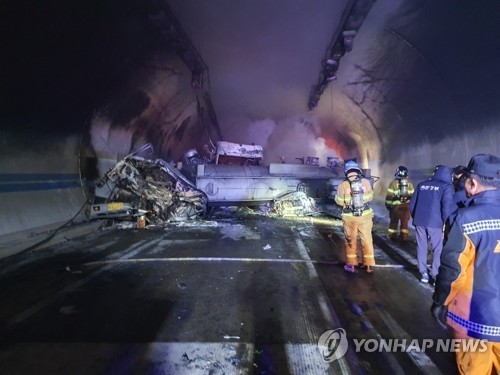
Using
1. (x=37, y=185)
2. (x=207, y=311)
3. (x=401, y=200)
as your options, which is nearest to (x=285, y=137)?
(x=401, y=200)

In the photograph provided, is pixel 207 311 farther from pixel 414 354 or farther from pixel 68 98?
pixel 68 98

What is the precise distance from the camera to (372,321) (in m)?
2.89

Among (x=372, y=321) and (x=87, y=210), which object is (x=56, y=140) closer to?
(x=87, y=210)

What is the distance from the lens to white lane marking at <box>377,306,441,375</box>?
7.21 feet

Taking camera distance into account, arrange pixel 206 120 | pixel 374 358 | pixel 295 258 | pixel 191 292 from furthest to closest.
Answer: pixel 206 120 < pixel 295 258 < pixel 191 292 < pixel 374 358

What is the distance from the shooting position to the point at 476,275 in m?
1.67

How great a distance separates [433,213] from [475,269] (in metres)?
2.72

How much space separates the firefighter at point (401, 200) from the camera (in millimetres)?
6066

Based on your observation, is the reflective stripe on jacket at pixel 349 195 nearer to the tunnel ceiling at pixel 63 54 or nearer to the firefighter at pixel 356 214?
the firefighter at pixel 356 214

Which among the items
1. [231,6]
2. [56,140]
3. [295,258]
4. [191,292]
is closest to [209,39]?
[231,6]

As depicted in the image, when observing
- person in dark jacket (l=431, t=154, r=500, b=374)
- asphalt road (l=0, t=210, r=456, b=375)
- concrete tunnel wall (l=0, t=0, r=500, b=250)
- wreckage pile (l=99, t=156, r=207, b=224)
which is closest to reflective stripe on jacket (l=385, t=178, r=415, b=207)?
asphalt road (l=0, t=210, r=456, b=375)

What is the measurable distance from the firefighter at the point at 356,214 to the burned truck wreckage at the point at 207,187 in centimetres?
548

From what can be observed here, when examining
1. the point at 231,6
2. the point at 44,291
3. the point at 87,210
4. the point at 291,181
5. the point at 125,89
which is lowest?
the point at 44,291

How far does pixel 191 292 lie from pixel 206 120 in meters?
13.8
